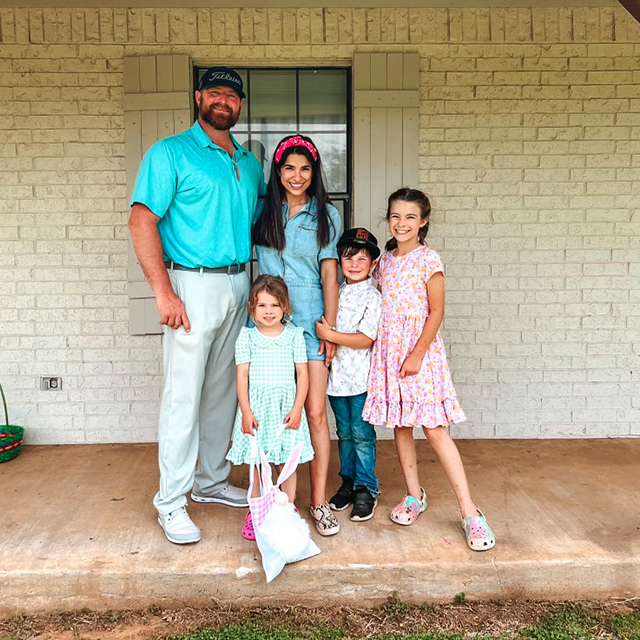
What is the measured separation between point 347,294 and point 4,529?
186cm

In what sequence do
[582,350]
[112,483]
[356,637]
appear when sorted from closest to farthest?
[356,637], [112,483], [582,350]

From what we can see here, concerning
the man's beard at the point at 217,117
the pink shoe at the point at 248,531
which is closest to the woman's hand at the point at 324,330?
the pink shoe at the point at 248,531

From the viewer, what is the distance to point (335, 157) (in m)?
4.09

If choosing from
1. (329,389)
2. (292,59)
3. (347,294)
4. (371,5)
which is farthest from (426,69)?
(329,389)

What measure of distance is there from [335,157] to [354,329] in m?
1.76

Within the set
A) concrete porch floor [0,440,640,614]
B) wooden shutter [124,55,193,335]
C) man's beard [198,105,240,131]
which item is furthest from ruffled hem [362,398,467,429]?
wooden shutter [124,55,193,335]

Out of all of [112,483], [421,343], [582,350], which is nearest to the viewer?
[421,343]

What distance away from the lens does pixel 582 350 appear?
4133 millimetres

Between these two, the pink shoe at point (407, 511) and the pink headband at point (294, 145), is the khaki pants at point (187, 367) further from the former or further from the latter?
the pink shoe at point (407, 511)

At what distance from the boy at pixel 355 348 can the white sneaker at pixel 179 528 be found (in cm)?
66

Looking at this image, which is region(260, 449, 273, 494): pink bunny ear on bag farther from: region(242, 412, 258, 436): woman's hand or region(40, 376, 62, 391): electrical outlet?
region(40, 376, 62, 391): electrical outlet

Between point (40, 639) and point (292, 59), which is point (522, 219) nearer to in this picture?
point (292, 59)

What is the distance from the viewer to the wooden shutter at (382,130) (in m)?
3.90

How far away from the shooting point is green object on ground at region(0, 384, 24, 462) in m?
3.71
